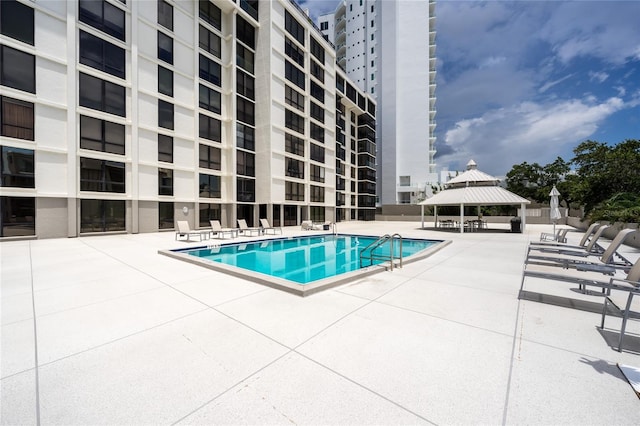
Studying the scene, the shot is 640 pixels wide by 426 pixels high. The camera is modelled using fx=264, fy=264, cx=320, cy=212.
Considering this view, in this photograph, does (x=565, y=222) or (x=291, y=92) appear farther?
(x=565, y=222)

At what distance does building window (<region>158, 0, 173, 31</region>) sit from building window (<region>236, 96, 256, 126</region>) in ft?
24.1

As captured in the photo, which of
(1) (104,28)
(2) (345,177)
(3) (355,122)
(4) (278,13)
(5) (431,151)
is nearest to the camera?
(1) (104,28)

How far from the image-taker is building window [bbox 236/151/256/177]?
25.5 meters

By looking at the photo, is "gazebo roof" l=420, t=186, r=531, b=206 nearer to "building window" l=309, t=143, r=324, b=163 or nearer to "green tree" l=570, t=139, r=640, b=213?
"green tree" l=570, t=139, r=640, b=213

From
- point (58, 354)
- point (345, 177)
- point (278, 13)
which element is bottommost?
point (58, 354)

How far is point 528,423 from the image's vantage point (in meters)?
2.06

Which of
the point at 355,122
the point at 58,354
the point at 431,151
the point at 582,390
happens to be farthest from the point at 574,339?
the point at 431,151

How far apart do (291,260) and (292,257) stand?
634 mm

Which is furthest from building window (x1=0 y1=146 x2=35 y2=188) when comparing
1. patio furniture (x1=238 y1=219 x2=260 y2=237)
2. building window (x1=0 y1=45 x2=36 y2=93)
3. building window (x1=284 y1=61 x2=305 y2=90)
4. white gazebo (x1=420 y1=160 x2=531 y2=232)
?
white gazebo (x1=420 y1=160 x2=531 y2=232)

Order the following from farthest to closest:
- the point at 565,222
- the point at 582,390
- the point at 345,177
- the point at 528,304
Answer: the point at 345,177
the point at 565,222
the point at 528,304
the point at 582,390

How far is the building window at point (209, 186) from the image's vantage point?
23.5 metres

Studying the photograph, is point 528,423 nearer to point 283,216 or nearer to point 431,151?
point 283,216

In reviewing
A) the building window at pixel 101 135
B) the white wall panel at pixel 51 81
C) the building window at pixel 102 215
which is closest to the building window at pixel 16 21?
the white wall panel at pixel 51 81

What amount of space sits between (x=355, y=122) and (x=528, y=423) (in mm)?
47328
